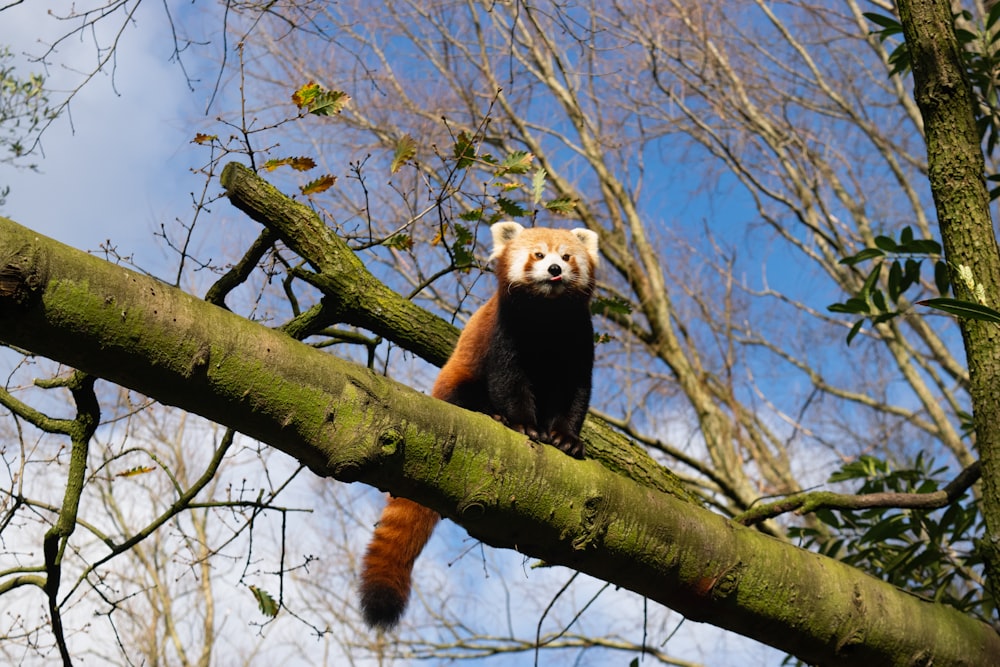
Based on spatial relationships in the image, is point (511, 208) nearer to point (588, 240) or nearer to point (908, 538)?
point (588, 240)

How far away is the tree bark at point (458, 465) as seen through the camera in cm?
201

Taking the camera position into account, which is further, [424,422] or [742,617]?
[742,617]

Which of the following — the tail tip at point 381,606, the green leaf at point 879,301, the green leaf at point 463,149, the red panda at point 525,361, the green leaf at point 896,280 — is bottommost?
the tail tip at point 381,606

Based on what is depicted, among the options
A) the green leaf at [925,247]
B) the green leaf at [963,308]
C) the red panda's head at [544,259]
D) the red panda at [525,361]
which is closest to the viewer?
the green leaf at [963,308]

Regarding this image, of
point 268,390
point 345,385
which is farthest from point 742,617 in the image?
point 268,390

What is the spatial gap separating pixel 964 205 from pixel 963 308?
114cm

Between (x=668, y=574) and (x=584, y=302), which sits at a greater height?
(x=584, y=302)

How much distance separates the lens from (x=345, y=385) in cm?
231

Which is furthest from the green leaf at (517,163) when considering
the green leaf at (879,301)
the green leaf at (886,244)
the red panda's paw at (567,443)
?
the green leaf at (879,301)

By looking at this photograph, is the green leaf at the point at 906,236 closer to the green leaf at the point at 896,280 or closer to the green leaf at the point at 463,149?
the green leaf at the point at 896,280

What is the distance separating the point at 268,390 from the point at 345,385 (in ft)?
0.68

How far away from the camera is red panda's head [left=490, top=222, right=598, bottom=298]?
405cm

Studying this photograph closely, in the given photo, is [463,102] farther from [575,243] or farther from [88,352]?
[88,352]

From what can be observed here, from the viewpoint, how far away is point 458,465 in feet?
8.02
